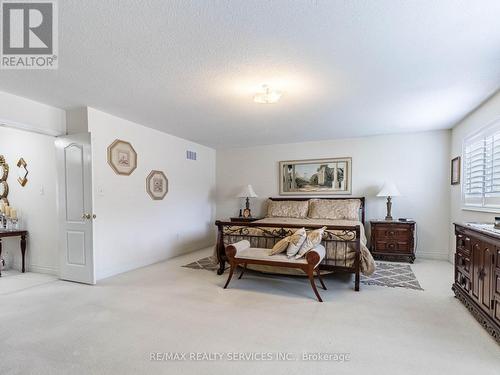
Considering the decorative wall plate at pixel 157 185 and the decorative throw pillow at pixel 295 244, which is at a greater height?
the decorative wall plate at pixel 157 185

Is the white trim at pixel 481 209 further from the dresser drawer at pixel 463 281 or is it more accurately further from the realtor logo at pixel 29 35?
the realtor logo at pixel 29 35

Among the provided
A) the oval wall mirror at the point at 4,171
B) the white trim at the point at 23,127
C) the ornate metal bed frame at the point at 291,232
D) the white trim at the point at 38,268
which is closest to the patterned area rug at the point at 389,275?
the ornate metal bed frame at the point at 291,232

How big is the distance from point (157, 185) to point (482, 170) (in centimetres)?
499

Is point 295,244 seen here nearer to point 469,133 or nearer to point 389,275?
point 389,275

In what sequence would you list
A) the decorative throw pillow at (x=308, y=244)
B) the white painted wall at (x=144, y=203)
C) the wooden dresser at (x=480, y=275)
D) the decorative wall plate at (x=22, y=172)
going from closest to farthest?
the wooden dresser at (x=480, y=275), the decorative throw pillow at (x=308, y=244), the white painted wall at (x=144, y=203), the decorative wall plate at (x=22, y=172)

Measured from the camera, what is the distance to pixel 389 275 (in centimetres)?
400

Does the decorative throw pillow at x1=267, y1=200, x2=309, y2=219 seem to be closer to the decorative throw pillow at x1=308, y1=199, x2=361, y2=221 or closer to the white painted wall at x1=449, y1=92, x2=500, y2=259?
the decorative throw pillow at x1=308, y1=199, x2=361, y2=221

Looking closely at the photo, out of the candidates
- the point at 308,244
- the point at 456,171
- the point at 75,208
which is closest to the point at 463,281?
the point at 308,244


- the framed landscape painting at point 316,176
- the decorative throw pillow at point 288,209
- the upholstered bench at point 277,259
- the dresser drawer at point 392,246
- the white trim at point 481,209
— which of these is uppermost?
the framed landscape painting at point 316,176

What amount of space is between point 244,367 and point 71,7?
8.76ft

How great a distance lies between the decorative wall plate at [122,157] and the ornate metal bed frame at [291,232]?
5.59 feet

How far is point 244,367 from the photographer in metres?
1.89

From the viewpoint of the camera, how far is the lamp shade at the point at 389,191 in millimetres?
4930

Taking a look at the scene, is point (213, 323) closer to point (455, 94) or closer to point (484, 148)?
point (455, 94)
